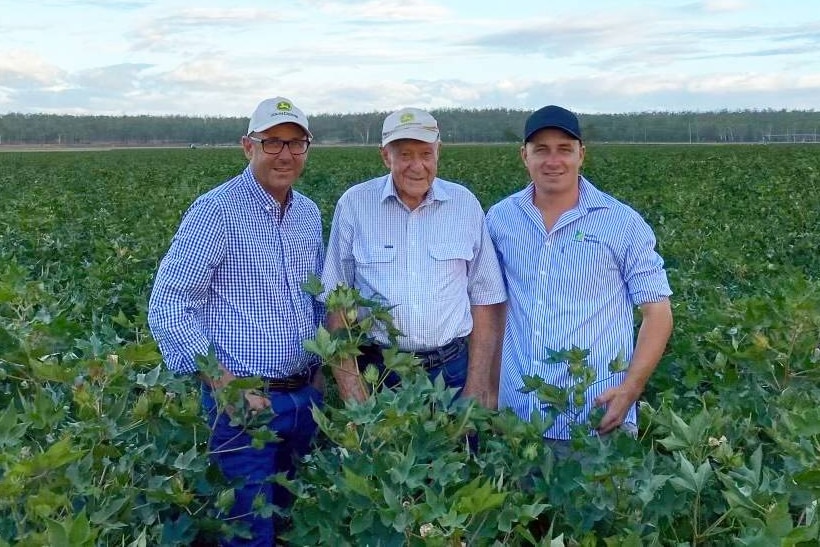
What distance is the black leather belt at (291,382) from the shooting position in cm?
316

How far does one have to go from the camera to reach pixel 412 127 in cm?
315

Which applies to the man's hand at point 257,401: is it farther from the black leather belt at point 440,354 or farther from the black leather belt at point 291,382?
the black leather belt at point 440,354

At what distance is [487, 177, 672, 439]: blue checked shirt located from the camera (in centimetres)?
323

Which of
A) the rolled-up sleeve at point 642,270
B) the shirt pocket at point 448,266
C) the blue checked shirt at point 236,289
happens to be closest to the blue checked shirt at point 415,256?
the shirt pocket at point 448,266

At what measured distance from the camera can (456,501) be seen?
5.35ft

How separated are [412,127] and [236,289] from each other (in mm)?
787

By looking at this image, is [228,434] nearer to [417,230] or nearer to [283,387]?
Answer: [283,387]

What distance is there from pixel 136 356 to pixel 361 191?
1406mm

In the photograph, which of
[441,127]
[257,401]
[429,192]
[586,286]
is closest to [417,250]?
[429,192]

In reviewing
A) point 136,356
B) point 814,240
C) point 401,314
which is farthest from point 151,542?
point 814,240

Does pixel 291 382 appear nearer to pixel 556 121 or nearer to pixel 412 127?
pixel 412 127

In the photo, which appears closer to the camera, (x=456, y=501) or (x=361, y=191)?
(x=456, y=501)

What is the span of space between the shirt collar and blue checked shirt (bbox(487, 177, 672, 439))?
1.04 ft

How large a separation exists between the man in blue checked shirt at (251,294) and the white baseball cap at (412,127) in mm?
284
